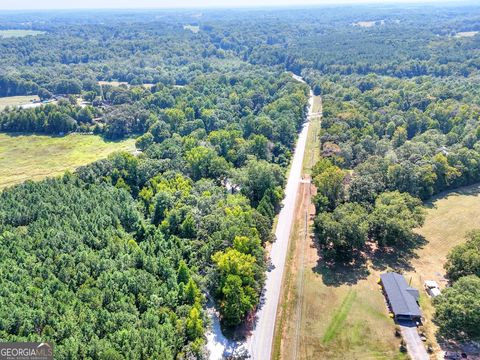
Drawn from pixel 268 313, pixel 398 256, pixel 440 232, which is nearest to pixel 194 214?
pixel 268 313

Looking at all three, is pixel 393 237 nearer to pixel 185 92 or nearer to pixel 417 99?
pixel 417 99

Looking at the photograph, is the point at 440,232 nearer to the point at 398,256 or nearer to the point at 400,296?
the point at 398,256

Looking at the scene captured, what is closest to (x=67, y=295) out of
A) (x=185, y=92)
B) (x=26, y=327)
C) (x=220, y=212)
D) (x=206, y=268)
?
(x=26, y=327)

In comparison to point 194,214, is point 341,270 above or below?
below

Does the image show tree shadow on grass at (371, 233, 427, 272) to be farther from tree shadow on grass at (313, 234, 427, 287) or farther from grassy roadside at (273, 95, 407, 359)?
grassy roadside at (273, 95, 407, 359)

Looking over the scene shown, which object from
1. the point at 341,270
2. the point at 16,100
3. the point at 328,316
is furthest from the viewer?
the point at 16,100
